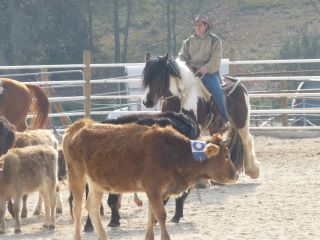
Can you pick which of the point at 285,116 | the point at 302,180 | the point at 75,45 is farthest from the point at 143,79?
the point at 75,45

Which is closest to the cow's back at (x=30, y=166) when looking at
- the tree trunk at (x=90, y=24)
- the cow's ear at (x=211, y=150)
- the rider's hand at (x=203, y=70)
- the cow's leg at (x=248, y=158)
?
the cow's ear at (x=211, y=150)

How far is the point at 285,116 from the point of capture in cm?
2184

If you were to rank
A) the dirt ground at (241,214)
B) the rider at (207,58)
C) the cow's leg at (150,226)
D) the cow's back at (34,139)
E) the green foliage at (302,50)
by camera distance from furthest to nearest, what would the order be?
the green foliage at (302,50) < the rider at (207,58) < the cow's back at (34,139) < the dirt ground at (241,214) < the cow's leg at (150,226)

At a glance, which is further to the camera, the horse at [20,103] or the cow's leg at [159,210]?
the horse at [20,103]

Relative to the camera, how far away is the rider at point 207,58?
1409 centimetres

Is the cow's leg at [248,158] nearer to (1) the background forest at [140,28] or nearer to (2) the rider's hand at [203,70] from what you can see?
(2) the rider's hand at [203,70]

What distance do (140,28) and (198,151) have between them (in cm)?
3324

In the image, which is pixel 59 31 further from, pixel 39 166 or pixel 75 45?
pixel 39 166

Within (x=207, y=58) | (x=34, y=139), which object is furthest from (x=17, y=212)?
(x=207, y=58)

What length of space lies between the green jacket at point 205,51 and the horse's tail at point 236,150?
4.34 ft

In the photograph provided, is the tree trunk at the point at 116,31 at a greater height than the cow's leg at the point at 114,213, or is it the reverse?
the tree trunk at the point at 116,31

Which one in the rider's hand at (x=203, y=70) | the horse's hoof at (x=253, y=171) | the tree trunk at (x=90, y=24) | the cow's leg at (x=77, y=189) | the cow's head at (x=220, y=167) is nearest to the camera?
the cow's head at (x=220, y=167)

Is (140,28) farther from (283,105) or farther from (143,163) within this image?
(143,163)

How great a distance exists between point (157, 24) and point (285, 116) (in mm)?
21308
